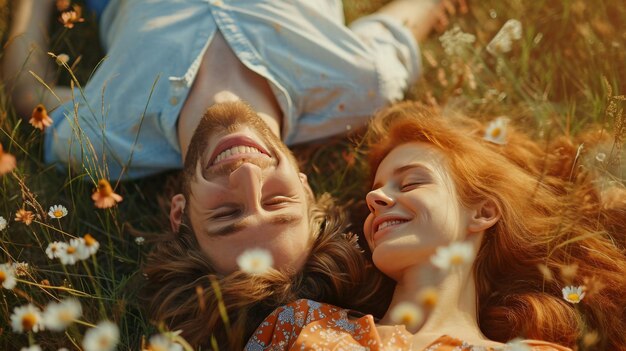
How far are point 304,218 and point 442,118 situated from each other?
1.00 metres

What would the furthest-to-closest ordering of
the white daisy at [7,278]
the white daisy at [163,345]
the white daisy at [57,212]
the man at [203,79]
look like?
the man at [203,79] → the white daisy at [57,212] → the white daisy at [7,278] → the white daisy at [163,345]

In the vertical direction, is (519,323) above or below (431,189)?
below

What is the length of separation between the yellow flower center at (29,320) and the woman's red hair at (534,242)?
178cm

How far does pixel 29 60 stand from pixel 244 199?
1692 mm

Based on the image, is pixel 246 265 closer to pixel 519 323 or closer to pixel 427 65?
pixel 519 323

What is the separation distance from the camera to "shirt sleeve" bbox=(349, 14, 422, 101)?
3700mm

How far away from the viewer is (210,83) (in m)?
3.47

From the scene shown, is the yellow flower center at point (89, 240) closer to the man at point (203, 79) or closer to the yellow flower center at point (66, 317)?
the yellow flower center at point (66, 317)

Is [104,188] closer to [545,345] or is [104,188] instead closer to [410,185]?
[410,185]

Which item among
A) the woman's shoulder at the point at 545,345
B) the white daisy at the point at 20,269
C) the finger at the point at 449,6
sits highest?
the white daisy at the point at 20,269

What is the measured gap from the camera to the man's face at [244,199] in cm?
286

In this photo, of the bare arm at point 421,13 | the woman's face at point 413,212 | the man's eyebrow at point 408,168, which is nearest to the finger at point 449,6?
the bare arm at point 421,13

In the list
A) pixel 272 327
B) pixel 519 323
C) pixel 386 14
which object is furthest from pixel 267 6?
pixel 519 323

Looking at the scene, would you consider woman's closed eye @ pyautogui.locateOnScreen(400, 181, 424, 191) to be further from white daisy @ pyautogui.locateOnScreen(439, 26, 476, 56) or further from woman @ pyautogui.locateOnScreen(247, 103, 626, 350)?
white daisy @ pyautogui.locateOnScreen(439, 26, 476, 56)
